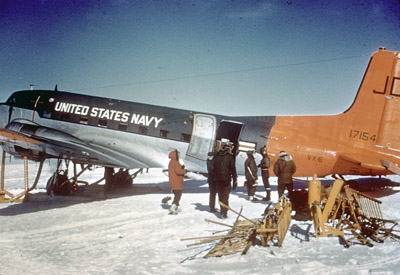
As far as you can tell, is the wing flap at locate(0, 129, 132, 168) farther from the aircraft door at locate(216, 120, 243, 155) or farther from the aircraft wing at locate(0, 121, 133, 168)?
the aircraft door at locate(216, 120, 243, 155)

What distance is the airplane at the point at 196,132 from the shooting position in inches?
432

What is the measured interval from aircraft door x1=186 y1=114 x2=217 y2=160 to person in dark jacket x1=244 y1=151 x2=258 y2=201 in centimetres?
167

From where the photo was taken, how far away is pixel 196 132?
489 inches

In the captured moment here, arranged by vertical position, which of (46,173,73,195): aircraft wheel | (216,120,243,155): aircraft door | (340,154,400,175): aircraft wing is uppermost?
(216,120,243,155): aircraft door

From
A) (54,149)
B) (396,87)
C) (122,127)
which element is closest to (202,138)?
(122,127)

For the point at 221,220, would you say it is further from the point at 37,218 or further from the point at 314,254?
the point at 37,218

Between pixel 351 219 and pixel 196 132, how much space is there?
23.4ft

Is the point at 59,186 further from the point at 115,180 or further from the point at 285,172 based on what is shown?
the point at 285,172

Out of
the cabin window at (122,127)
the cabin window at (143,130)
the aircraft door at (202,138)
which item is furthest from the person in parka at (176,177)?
the cabin window at (122,127)

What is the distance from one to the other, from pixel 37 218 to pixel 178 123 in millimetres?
6380

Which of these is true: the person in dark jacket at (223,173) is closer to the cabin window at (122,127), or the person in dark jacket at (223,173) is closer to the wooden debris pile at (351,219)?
the wooden debris pile at (351,219)

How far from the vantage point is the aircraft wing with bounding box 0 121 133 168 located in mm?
9945

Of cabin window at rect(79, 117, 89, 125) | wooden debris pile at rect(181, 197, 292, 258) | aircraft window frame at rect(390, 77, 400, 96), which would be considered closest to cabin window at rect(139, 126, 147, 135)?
cabin window at rect(79, 117, 89, 125)

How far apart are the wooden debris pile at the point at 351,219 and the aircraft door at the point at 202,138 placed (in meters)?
6.31
